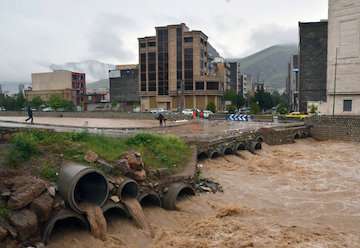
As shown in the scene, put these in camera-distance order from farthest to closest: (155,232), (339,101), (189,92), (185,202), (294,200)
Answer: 1. (189,92)
2. (339,101)
3. (294,200)
4. (185,202)
5. (155,232)

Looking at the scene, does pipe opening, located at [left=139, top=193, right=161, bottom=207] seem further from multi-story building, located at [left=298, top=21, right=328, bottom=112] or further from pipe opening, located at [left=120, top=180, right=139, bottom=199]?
multi-story building, located at [left=298, top=21, right=328, bottom=112]

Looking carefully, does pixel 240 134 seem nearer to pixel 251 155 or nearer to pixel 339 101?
pixel 251 155

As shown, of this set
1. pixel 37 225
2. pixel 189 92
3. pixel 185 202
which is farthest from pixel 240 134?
pixel 189 92

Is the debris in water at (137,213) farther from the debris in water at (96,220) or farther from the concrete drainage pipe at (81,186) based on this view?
the debris in water at (96,220)

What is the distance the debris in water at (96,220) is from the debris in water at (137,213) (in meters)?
1.23

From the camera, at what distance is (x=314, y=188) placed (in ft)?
64.8

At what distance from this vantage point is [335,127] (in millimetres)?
41188

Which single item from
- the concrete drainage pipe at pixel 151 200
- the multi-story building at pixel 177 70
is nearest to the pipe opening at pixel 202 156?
the concrete drainage pipe at pixel 151 200

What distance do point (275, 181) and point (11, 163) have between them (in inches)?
552

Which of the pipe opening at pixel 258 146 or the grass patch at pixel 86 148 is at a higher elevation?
the grass patch at pixel 86 148

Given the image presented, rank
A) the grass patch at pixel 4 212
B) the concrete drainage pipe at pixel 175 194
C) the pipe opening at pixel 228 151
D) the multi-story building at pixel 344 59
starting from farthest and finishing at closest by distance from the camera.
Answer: the multi-story building at pixel 344 59, the pipe opening at pixel 228 151, the concrete drainage pipe at pixel 175 194, the grass patch at pixel 4 212

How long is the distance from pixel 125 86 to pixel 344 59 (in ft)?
269

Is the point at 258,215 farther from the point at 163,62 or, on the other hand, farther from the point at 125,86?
the point at 125,86

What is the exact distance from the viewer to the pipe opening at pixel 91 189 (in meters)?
13.1
